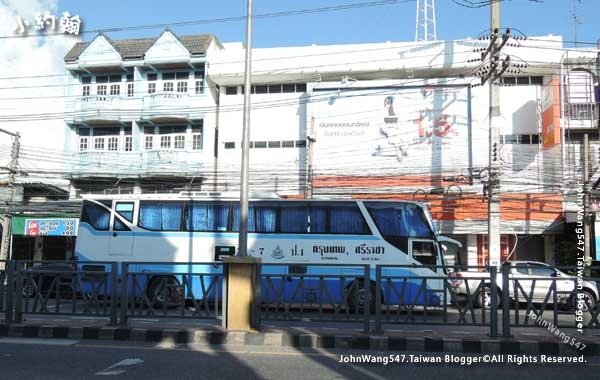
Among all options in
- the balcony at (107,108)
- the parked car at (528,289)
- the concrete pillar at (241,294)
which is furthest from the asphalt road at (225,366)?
the balcony at (107,108)

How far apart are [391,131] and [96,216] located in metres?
14.1

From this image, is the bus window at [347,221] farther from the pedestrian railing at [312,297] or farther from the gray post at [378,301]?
the gray post at [378,301]

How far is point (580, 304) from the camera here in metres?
8.78

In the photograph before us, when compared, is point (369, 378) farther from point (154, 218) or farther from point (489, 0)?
point (489, 0)

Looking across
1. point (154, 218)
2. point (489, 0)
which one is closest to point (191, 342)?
point (154, 218)

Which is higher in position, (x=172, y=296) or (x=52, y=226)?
(x=52, y=226)

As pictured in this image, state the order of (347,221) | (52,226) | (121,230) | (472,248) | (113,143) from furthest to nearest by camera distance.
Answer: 1. (113,143)
2. (52,226)
3. (472,248)
4. (121,230)
5. (347,221)

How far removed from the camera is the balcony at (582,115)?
23.3 m

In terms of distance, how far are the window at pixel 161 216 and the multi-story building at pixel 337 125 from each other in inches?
363

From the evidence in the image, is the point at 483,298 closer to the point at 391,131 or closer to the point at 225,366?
the point at 225,366

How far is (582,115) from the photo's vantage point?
23.5 metres

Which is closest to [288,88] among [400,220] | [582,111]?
[582,111]

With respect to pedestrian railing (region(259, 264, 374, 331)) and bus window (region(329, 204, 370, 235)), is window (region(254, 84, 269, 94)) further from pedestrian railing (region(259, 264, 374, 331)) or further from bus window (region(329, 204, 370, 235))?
pedestrian railing (region(259, 264, 374, 331))

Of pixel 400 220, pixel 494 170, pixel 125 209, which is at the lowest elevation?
pixel 400 220
